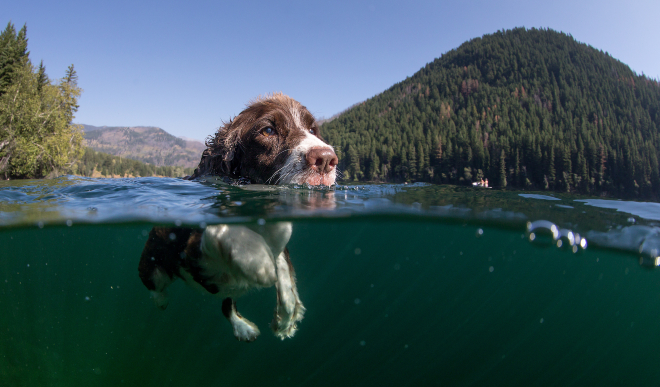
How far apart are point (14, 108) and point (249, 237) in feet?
118

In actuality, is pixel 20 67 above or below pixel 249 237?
above

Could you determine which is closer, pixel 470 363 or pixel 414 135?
pixel 470 363

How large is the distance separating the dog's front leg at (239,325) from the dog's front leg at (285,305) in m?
0.65

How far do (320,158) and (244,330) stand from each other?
7.54 feet

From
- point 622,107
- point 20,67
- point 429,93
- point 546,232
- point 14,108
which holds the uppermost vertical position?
point 429,93

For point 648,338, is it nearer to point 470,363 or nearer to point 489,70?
point 470,363

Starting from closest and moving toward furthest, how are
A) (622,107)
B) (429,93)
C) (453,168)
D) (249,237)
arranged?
(249,237), (453,168), (622,107), (429,93)

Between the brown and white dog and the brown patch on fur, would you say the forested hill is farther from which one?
the brown and white dog

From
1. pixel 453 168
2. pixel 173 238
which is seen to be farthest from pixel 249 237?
pixel 453 168

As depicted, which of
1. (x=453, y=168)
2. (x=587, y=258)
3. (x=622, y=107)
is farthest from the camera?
(x=622, y=107)

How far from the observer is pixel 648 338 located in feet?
38.0

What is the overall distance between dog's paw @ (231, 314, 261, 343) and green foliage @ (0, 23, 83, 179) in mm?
33297

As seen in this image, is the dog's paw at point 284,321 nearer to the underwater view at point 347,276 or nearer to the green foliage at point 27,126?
the underwater view at point 347,276

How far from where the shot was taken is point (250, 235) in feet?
8.75
